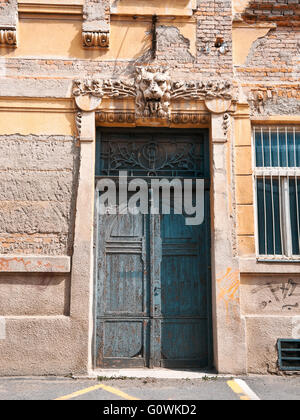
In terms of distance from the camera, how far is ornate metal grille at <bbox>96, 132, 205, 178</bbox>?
7.70 meters

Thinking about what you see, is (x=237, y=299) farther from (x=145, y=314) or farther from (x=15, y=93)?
(x=15, y=93)

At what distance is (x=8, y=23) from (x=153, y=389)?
19.2 feet

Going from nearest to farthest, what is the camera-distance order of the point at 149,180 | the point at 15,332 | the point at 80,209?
1. the point at 15,332
2. the point at 80,209
3. the point at 149,180

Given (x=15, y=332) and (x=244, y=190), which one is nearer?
(x=15, y=332)

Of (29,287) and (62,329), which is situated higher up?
(29,287)

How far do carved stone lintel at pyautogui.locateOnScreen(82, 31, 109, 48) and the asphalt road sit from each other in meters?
5.05

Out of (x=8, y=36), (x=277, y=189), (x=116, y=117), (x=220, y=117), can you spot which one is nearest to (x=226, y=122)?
(x=220, y=117)

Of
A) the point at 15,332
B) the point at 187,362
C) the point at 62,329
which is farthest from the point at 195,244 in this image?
the point at 15,332

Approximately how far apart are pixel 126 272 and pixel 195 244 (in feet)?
3.79

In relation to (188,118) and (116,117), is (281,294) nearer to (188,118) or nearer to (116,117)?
(188,118)

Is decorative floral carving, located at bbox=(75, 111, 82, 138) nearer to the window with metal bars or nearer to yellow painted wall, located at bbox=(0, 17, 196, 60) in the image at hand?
yellow painted wall, located at bbox=(0, 17, 196, 60)

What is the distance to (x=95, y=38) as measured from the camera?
7.61 metres

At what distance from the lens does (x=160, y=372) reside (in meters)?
6.92

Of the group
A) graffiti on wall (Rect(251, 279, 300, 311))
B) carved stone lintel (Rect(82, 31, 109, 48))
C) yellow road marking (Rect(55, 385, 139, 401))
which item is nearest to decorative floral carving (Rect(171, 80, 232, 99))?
carved stone lintel (Rect(82, 31, 109, 48))
